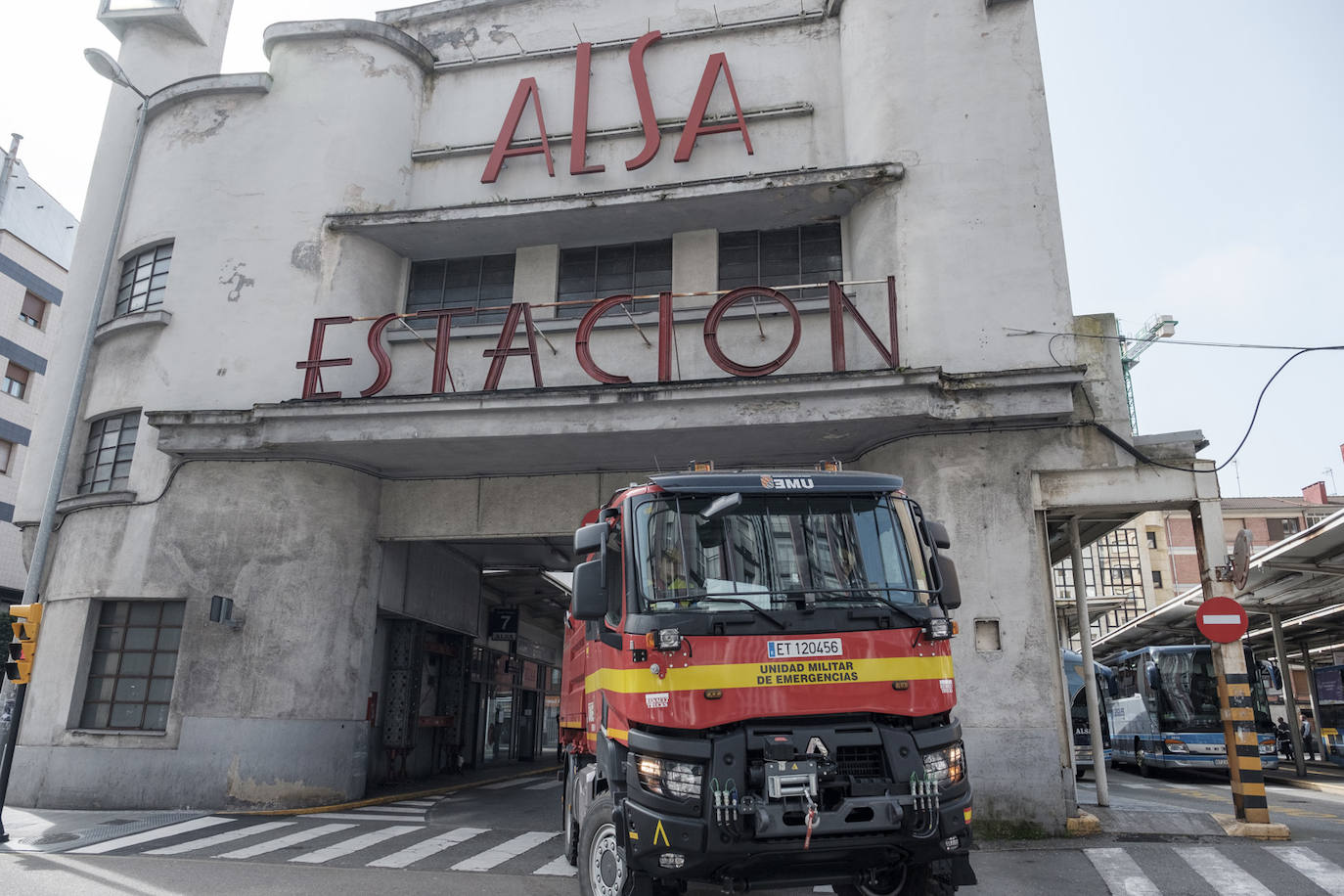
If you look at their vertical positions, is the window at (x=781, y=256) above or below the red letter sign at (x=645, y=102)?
below

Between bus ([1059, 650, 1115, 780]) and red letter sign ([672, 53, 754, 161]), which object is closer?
red letter sign ([672, 53, 754, 161])

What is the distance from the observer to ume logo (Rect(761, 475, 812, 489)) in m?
6.56

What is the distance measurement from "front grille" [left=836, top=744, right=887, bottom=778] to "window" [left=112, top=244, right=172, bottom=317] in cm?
1546

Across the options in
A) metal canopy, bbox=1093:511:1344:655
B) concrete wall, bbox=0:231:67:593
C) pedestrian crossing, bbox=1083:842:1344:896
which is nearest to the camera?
pedestrian crossing, bbox=1083:842:1344:896

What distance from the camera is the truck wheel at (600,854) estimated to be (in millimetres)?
6465

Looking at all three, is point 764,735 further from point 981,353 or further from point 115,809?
point 115,809

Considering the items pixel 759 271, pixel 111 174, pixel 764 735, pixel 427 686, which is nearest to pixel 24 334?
pixel 111 174

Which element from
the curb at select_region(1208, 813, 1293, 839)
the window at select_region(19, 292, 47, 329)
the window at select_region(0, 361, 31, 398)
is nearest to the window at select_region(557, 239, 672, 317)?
the curb at select_region(1208, 813, 1293, 839)

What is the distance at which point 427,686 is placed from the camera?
63.6 feet

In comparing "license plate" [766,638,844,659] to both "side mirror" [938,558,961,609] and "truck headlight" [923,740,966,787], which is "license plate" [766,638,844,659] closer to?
"truck headlight" [923,740,966,787]

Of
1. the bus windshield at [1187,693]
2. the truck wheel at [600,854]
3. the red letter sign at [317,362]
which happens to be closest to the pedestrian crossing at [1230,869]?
the truck wheel at [600,854]

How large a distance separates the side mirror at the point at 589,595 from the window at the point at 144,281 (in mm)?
13376

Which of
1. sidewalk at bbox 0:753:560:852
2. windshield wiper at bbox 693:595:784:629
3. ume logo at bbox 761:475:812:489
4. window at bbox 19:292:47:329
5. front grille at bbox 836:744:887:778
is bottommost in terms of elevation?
sidewalk at bbox 0:753:560:852

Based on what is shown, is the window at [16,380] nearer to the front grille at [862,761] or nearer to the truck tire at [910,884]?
the truck tire at [910,884]
